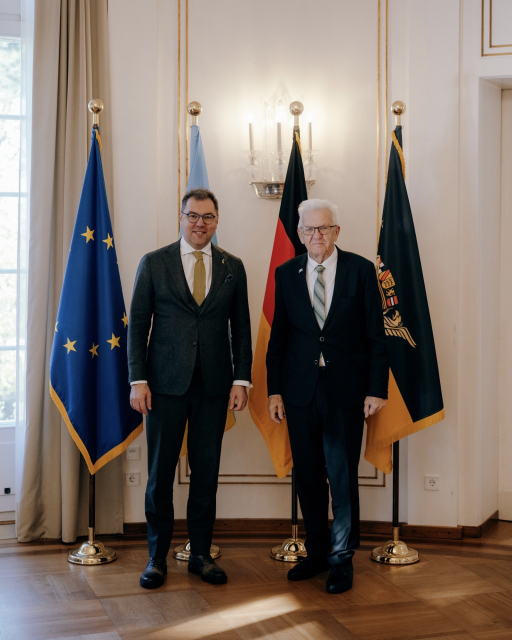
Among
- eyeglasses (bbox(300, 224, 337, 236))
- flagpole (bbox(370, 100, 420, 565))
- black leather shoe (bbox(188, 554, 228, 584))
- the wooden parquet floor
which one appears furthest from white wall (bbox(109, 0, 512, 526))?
eyeglasses (bbox(300, 224, 337, 236))

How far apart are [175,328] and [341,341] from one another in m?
0.69

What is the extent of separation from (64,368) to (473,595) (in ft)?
6.67

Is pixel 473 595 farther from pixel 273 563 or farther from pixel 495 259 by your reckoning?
pixel 495 259

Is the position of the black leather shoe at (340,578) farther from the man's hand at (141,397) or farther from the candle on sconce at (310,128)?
the candle on sconce at (310,128)

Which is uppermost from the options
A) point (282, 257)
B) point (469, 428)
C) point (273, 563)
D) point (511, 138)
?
point (511, 138)

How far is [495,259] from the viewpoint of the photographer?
12.1ft

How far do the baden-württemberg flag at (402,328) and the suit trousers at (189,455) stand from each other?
81cm

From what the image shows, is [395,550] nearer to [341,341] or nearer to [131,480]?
[341,341]

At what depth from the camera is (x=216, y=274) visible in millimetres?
2898

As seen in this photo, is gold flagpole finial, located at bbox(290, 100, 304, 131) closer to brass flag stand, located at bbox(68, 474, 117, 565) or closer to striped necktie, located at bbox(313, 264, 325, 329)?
striped necktie, located at bbox(313, 264, 325, 329)

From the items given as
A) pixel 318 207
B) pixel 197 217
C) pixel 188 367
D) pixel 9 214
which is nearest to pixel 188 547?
pixel 188 367

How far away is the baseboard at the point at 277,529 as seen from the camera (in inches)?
138

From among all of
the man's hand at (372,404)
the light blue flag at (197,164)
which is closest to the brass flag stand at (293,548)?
the man's hand at (372,404)

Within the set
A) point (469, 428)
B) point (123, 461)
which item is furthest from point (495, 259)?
point (123, 461)
